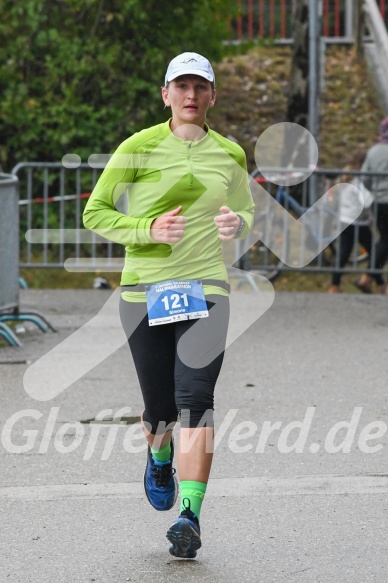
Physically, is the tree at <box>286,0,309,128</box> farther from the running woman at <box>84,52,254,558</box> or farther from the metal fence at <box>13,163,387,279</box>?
the running woman at <box>84,52,254,558</box>

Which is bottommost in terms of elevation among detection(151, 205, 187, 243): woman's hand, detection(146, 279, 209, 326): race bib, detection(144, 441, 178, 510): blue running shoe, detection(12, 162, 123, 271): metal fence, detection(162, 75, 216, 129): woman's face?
detection(12, 162, 123, 271): metal fence

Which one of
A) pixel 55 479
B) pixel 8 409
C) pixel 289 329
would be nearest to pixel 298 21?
pixel 289 329

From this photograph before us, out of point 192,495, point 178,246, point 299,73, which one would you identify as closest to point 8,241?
point 178,246

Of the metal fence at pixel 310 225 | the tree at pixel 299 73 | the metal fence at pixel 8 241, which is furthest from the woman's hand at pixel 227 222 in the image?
the tree at pixel 299 73

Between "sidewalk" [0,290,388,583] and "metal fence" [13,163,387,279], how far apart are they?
340 cm

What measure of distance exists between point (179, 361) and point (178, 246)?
1.45 feet

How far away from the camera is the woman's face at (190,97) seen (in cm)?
546

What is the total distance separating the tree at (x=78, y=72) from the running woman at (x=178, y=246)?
10.7 meters

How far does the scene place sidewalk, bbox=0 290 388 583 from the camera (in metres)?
5.31

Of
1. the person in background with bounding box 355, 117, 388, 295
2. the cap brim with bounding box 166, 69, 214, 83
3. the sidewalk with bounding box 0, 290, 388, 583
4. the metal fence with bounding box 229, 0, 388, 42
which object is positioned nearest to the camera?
the sidewalk with bounding box 0, 290, 388, 583

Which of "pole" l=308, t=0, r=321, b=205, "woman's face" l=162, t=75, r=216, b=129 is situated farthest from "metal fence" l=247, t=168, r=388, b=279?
"woman's face" l=162, t=75, r=216, b=129

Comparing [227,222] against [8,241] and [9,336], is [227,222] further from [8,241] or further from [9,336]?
[8,241]

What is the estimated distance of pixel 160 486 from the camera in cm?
570

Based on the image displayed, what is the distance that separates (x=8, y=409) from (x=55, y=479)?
71.3 inches
